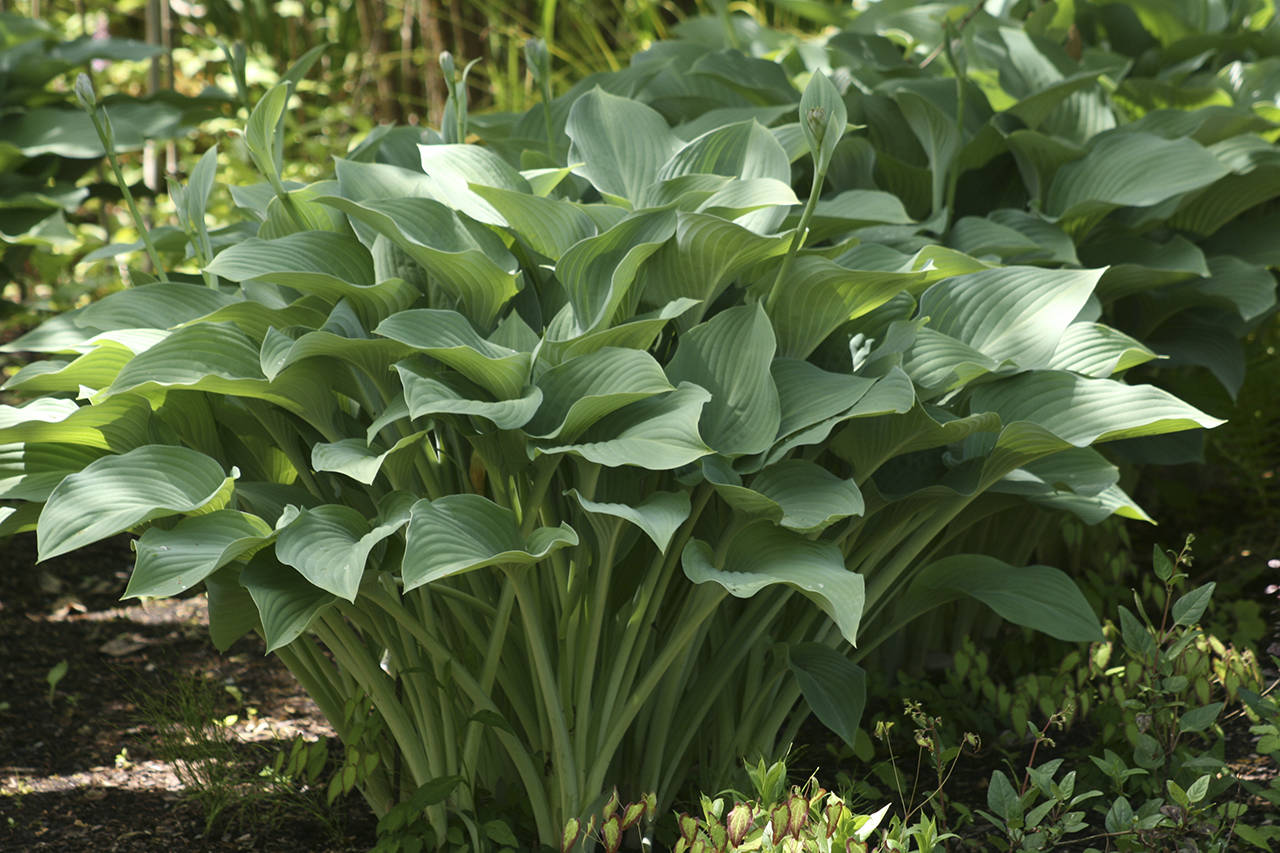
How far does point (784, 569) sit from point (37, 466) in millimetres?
1115

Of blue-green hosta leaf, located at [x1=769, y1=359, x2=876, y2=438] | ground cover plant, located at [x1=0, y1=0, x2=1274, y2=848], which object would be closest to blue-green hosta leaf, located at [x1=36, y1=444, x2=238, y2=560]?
ground cover plant, located at [x1=0, y1=0, x2=1274, y2=848]

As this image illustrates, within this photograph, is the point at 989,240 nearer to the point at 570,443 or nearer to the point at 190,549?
the point at 570,443

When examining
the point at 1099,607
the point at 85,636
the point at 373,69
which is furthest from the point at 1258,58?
the point at 373,69

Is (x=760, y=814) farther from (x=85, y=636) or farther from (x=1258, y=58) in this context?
(x=1258, y=58)

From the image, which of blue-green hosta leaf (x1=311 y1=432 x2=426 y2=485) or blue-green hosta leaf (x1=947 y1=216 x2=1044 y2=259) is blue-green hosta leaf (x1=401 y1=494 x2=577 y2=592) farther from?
blue-green hosta leaf (x1=947 y1=216 x2=1044 y2=259)

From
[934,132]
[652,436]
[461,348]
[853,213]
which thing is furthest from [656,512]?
[934,132]

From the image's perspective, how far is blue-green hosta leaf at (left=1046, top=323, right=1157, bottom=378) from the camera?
1.93 meters

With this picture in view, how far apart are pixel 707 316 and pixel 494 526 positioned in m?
0.55

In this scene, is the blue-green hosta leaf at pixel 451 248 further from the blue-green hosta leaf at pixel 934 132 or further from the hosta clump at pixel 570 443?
the blue-green hosta leaf at pixel 934 132

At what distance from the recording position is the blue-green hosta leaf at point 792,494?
A: 161 cm

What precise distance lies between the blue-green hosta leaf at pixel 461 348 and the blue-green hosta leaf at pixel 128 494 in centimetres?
30

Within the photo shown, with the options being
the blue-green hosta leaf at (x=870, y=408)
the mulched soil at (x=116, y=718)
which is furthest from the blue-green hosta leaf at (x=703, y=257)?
→ the mulched soil at (x=116, y=718)

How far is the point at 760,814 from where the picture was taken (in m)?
1.59

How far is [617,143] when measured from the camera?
2107 millimetres
